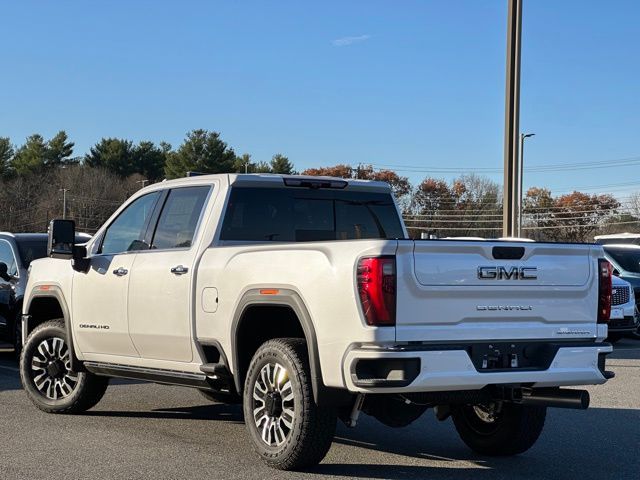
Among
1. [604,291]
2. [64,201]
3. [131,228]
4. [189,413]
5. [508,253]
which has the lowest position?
[189,413]

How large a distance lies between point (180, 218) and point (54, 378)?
2226mm

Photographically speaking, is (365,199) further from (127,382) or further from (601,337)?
(127,382)

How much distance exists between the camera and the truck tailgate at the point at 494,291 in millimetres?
5641

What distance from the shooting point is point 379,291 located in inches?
218

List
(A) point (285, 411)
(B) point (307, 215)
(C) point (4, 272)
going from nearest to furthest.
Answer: (A) point (285, 411) → (B) point (307, 215) → (C) point (4, 272)

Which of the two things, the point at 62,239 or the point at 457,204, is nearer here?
the point at 62,239

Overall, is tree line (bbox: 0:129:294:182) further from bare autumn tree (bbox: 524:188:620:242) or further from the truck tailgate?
the truck tailgate

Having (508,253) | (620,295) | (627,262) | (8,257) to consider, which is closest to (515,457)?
(508,253)

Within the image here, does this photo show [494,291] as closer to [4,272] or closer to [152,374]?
[152,374]

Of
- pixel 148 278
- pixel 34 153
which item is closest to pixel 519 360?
pixel 148 278

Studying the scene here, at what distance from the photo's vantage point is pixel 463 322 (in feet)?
19.0

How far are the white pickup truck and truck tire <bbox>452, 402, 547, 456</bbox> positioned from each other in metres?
0.01

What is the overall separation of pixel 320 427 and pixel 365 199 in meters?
2.58

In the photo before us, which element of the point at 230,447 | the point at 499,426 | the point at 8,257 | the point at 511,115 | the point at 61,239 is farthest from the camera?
the point at 511,115
